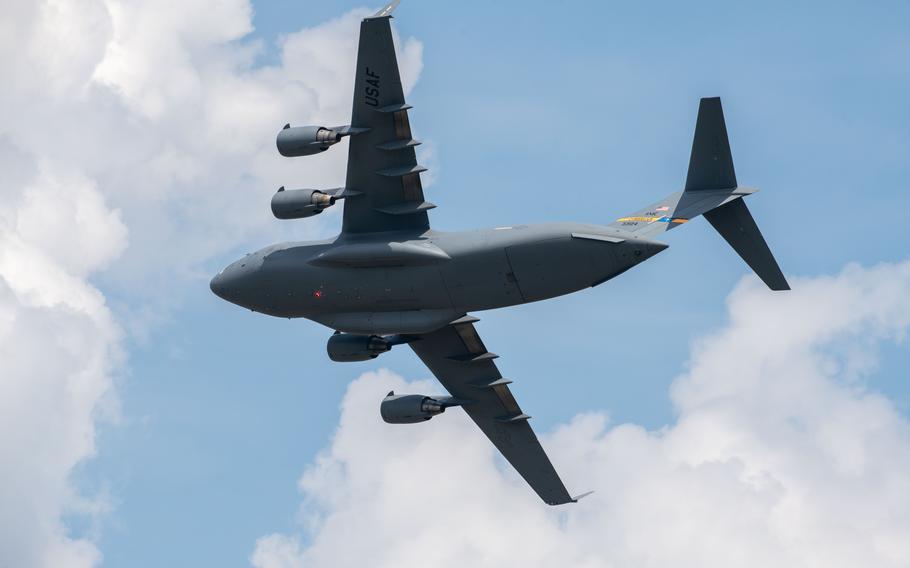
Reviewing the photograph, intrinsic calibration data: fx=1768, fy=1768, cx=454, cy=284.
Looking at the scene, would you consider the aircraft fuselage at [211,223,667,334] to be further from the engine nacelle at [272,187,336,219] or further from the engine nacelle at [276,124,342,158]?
the engine nacelle at [276,124,342,158]

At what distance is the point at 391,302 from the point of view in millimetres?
49406

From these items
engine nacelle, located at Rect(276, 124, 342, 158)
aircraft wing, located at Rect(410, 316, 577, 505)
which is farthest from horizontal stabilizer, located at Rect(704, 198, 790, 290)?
engine nacelle, located at Rect(276, 124, 342, 158)

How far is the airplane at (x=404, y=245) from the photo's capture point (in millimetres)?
46812

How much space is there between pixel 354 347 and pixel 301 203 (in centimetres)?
567

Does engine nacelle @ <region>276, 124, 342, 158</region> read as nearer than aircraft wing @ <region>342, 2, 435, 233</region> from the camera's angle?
No

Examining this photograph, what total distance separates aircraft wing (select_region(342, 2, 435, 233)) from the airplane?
0.09 ft

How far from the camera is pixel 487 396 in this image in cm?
5569

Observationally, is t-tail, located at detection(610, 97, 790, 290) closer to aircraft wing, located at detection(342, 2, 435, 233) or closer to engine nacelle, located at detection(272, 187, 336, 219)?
aircraft wing, located at detection(342, 2, 435, 233)

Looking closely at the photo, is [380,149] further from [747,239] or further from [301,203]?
[747,239]

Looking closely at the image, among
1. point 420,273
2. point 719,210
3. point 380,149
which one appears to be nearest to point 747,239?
point 719,210

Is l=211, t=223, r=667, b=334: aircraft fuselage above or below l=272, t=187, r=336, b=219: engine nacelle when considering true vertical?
below

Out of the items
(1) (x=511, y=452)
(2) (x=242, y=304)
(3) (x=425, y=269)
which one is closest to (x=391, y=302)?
(3) (x=425, y=269)

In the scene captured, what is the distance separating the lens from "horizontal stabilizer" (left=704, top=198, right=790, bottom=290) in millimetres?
47969

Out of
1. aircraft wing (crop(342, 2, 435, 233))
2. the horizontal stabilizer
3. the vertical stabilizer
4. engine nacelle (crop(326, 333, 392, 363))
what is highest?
aircraft wing (crop(342, 2, 435, 233))
